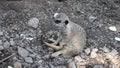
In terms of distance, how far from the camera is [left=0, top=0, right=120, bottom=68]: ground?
11.4 feet

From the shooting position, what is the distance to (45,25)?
3889 millimetres

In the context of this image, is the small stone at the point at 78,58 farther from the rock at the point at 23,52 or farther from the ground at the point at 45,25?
the rock at the point at 23,52

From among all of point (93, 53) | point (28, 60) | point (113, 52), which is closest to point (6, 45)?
point (28, 60)

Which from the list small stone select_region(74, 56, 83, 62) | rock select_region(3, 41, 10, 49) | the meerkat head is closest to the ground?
rock select_region(3, 41, 10, 49)

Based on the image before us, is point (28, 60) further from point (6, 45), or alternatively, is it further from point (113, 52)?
point (113, 52)

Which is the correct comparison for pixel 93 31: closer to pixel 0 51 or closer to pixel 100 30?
pixel 100 30

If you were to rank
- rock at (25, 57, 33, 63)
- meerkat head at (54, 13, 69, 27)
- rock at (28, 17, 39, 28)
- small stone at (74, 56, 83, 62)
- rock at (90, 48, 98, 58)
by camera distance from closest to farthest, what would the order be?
meerkat head at (54, 13, 69, 27)
rock at (25, 57, 33, 63)
small stone at (74, 56, 83, 62)
rock at (90, 48, 98, 58)
rock at (28, 17, 39, 28)

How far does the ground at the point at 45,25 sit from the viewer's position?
11.4 feet

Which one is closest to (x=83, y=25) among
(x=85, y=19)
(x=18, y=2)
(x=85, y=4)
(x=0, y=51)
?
(x=85, y=19)

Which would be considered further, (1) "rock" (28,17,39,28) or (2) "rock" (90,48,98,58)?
(1) "rock" (28,17,39,28)

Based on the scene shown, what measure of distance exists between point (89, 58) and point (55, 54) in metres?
0.40

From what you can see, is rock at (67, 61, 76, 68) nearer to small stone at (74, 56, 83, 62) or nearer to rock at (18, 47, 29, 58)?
small stone at (74, 56, 83, 62)

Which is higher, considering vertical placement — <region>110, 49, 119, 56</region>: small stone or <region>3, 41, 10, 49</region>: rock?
<region>3, 41, 10, 49</region>: rock

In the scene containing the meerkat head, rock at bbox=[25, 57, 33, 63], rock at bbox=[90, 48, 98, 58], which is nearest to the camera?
the meerkat head
